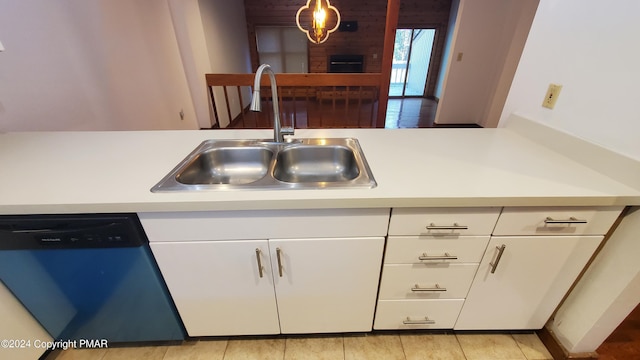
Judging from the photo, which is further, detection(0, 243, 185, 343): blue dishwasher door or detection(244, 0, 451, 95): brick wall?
detection(244, 0, 451, 95): brick wall

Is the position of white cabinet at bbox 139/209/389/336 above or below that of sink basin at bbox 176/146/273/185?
below

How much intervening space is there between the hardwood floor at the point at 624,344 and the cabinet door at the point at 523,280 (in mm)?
352

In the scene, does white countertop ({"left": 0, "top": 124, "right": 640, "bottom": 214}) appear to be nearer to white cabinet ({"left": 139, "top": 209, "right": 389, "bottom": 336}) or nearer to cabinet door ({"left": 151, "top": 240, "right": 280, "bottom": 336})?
white cabinet ({"left": 139, "top": 209, "right": 389, "bottom": 336})

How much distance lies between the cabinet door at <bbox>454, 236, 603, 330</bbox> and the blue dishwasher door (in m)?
1.34

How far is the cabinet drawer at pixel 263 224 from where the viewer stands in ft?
2.79

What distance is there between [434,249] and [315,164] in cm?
67

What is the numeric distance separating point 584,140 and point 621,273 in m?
0.52

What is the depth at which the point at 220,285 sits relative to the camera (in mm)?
1019

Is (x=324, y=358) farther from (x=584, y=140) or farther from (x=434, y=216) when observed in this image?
(x=584, y=140)

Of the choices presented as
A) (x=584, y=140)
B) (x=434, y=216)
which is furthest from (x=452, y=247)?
(x=584, y=140)

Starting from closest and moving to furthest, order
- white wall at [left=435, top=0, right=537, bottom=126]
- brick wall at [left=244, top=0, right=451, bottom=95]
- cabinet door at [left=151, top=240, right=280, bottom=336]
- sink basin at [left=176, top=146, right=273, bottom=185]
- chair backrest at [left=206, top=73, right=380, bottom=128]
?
cabinet door at [left=151, top=240, right=280, bottom=336]
sink basin at [left=176, top=146, right=273, bottom=185]
chair backrest at [left=206, top=73, right=380, bottom=128]
white wall at [left=435, top=0, right=537, bottom=126]
brick wall at [left=244, top=0, right=451, bottom=95]

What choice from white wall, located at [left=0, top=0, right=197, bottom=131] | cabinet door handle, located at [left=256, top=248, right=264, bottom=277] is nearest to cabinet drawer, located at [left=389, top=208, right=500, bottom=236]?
cabinet door handle, located at [left=256, top=248, right=264, bottom=277]

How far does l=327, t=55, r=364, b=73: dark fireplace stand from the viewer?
6566 millimetres

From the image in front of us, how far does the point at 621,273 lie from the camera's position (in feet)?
2.98
